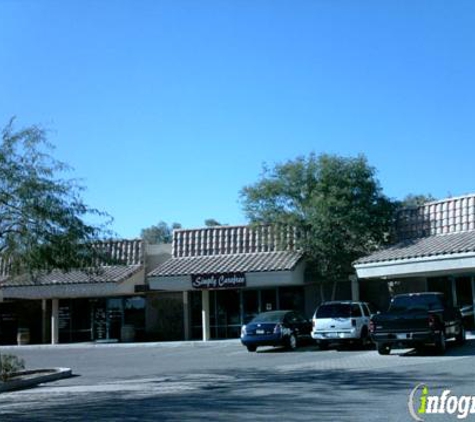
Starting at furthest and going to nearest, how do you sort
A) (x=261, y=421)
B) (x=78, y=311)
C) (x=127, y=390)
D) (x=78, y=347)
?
(x=78, y=311)
(x=78, y=347)
(x=127, y=390)
(x=261, y=421)

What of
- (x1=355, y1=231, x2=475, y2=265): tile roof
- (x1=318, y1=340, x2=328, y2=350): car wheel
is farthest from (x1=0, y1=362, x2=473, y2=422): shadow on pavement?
(x1=355, y1=231, x2=475, y2=265): tile roof

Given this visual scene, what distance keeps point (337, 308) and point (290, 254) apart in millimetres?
8286

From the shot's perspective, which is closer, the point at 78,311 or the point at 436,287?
the point at 436,287

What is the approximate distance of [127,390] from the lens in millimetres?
15961

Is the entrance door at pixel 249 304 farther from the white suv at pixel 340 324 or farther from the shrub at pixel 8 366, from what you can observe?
the shrub at pixel 8 366

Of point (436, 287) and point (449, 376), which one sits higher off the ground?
point (436, 287)

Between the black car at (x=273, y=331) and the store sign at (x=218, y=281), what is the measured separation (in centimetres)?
590

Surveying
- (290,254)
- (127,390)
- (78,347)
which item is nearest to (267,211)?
(290,254)

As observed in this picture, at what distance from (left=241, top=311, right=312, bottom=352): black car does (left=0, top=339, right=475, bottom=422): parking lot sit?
0.54 meters

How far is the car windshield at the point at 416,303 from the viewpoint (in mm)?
22027

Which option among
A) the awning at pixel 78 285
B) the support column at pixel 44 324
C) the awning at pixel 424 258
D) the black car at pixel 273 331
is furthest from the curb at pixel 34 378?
the support column at pixel 44 324

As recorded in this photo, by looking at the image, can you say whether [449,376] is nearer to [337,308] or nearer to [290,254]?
[337,308]

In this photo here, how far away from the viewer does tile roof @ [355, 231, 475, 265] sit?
27.4m

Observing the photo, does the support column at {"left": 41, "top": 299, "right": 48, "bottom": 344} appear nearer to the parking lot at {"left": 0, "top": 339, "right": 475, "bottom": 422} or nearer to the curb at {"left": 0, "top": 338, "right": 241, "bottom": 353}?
the curb at {"left": 0, "top": 338, "right": 241, "bottom": 353}
